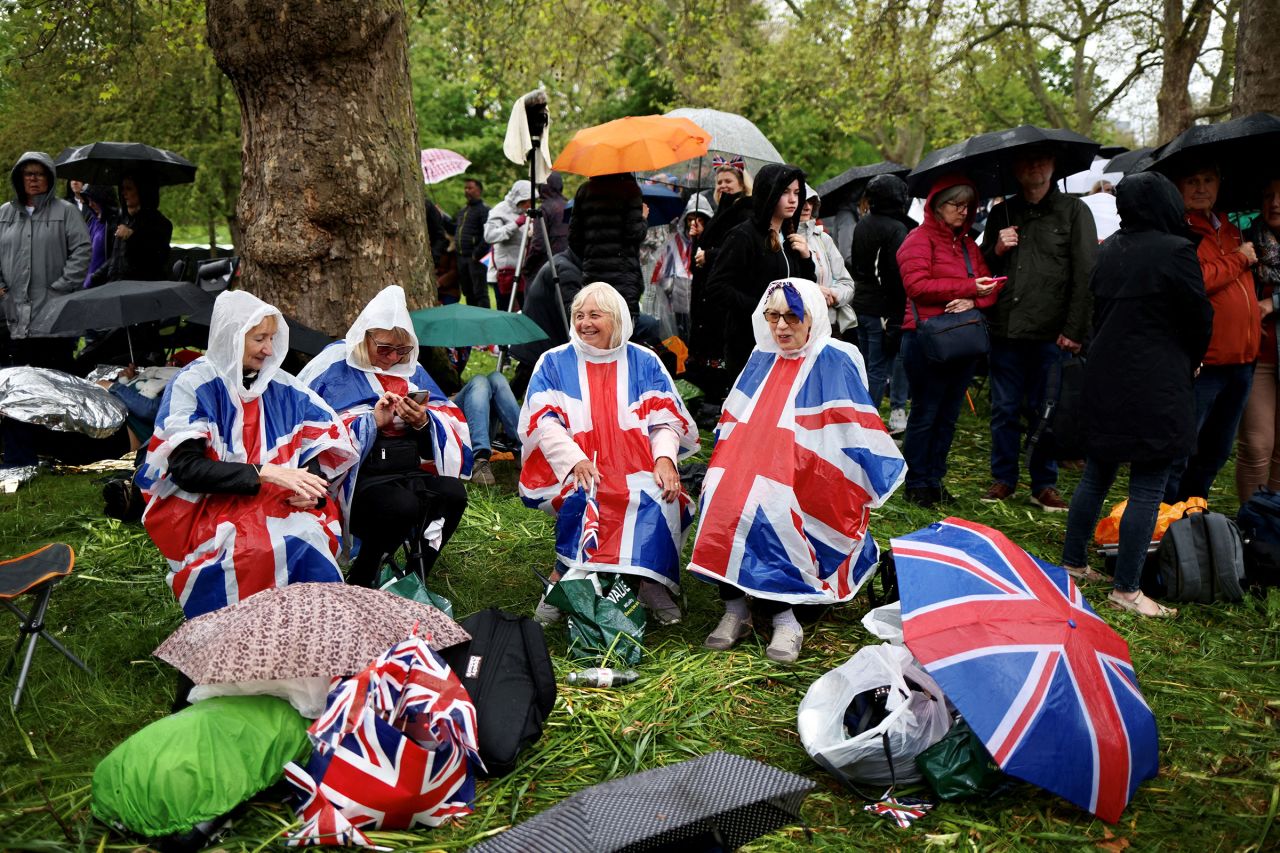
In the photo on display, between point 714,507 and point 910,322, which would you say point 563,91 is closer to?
point 910,322

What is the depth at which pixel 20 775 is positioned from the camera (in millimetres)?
3186

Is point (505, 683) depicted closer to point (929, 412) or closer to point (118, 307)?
point (929, 412)

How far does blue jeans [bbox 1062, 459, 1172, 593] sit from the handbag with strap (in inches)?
49.5

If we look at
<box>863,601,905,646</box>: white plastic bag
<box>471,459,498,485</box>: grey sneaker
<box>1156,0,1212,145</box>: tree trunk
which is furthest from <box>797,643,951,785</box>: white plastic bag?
<box>1156,0,1212,145</box>: tree trunk

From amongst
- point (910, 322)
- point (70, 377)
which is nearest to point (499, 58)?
point (70, 377)

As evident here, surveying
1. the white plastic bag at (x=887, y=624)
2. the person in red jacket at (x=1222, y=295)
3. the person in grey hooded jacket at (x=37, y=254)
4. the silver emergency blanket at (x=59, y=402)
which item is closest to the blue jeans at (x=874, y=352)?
the person in red jacket at (x=1222, y=295)

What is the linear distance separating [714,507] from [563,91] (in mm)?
20496

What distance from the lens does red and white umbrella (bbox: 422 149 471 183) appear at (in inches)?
518

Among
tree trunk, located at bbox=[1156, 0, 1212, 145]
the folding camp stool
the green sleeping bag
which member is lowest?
the green sleeping bag

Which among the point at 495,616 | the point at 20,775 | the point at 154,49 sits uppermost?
the point at 154,49

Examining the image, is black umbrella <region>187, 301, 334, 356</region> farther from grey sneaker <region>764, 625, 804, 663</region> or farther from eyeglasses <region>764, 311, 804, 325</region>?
grey sneaker <region>764, 625, 804, 663</region>

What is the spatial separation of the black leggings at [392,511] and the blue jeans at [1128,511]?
2.86 meters

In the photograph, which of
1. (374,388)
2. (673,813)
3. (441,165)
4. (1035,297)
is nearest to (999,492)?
(1035,297)

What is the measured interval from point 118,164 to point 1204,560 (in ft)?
27.4
